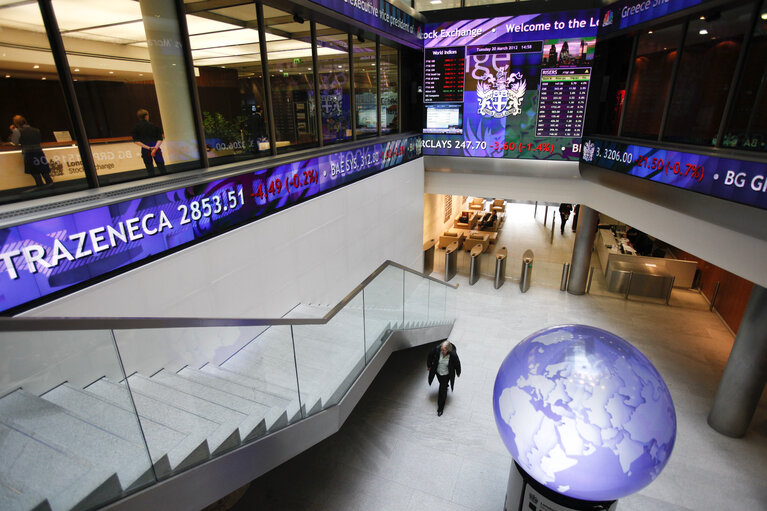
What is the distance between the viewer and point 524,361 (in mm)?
2482

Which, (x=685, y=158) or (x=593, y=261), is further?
(x=593, y=261)

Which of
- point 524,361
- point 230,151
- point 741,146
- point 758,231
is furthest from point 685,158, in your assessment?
point 230,151

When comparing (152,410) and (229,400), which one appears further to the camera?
(229,400)

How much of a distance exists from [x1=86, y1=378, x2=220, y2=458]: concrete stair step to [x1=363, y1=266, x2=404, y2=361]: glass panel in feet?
6.95

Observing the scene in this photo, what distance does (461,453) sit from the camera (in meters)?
4.91

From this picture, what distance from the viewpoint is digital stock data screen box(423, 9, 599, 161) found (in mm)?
8125

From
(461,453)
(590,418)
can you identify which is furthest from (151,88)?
(461,453)

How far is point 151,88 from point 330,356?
319 cm

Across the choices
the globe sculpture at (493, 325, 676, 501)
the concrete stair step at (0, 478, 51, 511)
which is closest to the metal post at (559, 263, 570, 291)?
the globe sculpture at (493, 325, 676, 501)

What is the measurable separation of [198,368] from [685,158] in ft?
21.4

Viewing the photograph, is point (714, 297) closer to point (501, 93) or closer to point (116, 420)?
point (501, 93)

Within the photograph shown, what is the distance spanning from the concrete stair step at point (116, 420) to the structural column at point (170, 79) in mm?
2798

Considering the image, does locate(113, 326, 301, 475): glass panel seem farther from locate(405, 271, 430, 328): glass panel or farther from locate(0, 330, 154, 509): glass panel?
locate(405, 271, 430, 328): glass panel

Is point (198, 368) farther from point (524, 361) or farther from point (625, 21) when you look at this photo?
point (625, 21)
